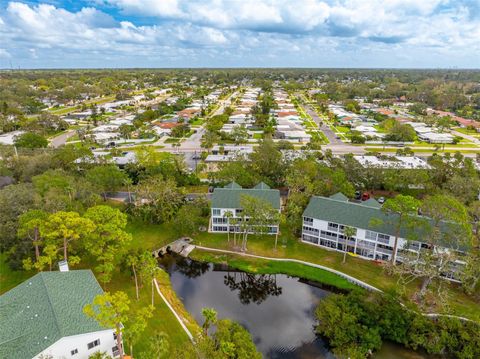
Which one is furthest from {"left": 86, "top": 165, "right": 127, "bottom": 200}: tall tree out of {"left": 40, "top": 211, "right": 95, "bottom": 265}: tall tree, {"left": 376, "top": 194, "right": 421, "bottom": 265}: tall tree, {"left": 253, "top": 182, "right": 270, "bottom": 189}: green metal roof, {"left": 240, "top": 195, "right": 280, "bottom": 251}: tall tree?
{"left": 376, "top": 194, "right": 421, "bottom": 265}: tall tree

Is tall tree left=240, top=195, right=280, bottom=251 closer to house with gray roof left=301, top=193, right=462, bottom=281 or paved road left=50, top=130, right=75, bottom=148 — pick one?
house with gray roof left=301, top=193, right=462, bottom=281

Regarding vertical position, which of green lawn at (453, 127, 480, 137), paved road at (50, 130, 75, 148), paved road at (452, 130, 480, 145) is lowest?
paved road at (50, 130, 75, 148)

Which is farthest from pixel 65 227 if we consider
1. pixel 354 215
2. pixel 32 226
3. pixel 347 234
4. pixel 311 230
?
pixel 354 215

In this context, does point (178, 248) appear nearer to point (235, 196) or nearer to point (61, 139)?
point (235, 196)

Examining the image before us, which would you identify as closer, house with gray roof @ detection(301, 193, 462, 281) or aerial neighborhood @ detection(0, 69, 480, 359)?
aerial neighborhood @ detection(0, 69, 480, 359)

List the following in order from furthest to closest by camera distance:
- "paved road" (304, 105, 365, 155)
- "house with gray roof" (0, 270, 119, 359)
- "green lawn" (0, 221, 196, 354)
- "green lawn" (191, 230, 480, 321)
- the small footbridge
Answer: "paved road" (304, 105, 365, 155) < the small footbridge < "green lawn" (191, 230, 480, 321) < "green lawn" (0, 221, 196, 354) < "house with gray roof" (0, 270, 119, 359)

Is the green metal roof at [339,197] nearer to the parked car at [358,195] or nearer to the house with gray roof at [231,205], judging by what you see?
the house with gray roof at [231,205]
